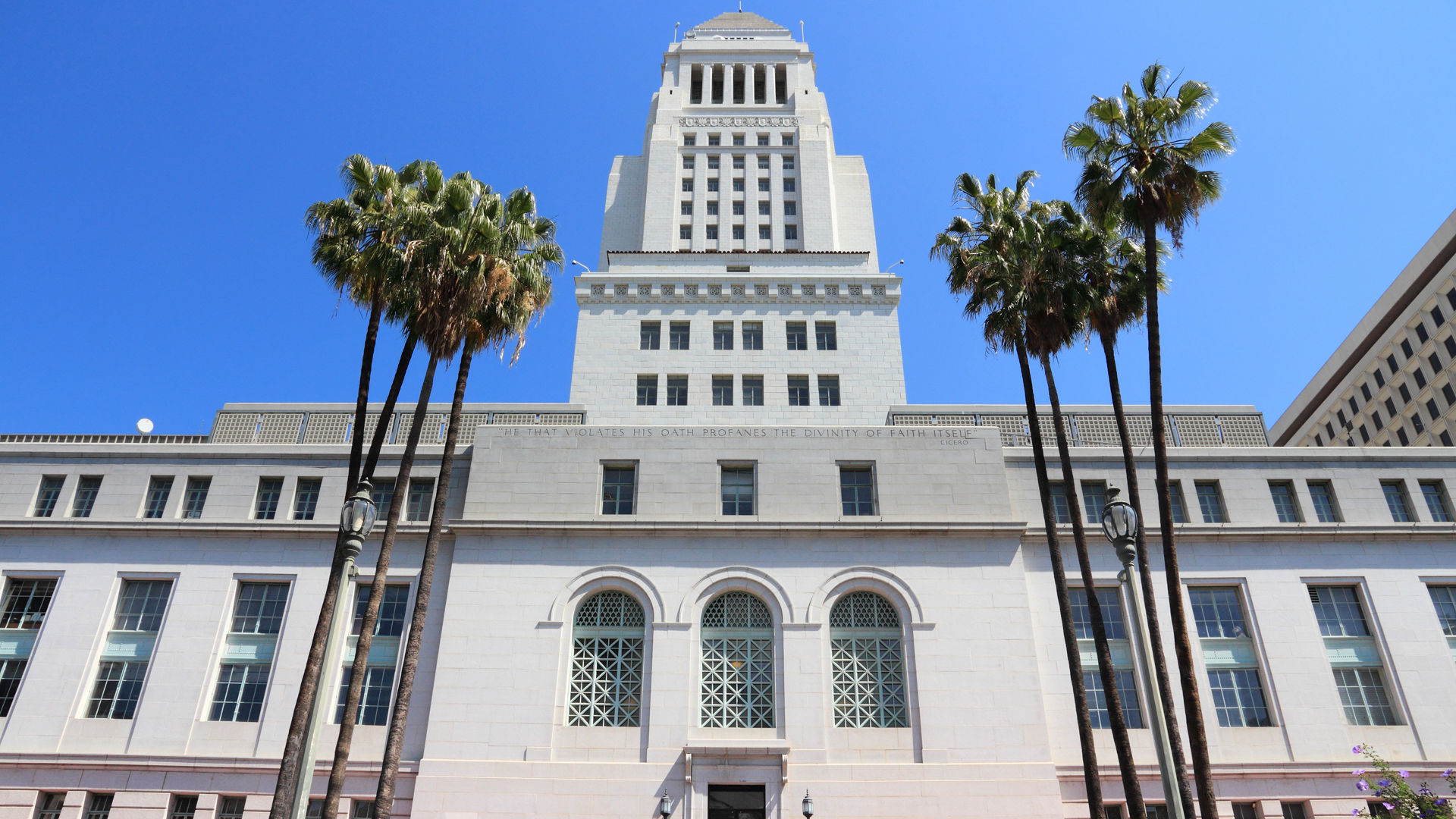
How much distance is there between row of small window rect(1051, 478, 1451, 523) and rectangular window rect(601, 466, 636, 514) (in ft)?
43.3

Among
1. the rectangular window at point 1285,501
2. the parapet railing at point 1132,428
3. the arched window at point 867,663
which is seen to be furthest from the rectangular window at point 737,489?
the rectangular window at point 1285,501

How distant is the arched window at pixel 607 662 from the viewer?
86.8 feet

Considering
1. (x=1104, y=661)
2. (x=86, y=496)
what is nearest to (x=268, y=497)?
(x=86, y=496)

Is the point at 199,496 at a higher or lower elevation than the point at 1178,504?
higher

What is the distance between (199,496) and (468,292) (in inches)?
532

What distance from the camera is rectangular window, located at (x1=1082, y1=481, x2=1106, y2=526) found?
29.8 metres

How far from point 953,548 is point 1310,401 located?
63.6 metres

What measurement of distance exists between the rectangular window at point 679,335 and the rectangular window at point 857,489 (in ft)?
39.5

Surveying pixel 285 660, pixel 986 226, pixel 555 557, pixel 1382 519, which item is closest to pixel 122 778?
pixel 285 660

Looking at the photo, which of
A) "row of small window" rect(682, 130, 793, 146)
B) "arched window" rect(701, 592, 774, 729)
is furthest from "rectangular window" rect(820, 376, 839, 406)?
"row of small window" rect(682, 130, 793, 146)

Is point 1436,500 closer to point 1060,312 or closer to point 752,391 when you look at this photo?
point 1060,312

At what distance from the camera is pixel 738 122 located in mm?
53219

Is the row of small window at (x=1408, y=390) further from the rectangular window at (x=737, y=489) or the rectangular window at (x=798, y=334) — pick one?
the rectangular window at (x=737, y=489)

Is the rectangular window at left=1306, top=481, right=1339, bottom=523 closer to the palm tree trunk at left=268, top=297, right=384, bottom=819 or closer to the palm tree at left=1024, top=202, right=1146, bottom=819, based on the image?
the palm tree at left=1024, top=202, right=1146, bottom=819
